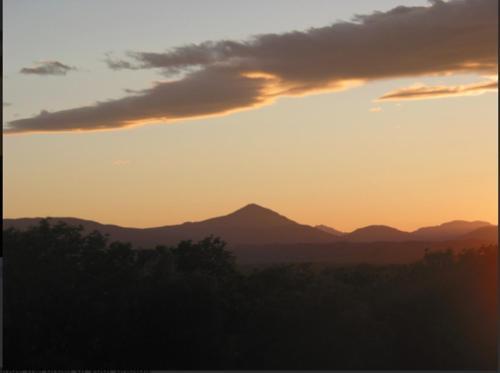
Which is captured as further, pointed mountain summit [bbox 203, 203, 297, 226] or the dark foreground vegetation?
pointed mountain summit [bbox 203, 203, 297, 226]

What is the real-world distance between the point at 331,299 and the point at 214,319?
8.03ft

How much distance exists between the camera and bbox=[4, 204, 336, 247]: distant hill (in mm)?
39469

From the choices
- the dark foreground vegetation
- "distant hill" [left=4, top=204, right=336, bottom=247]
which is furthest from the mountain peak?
the dark foreground vegetation

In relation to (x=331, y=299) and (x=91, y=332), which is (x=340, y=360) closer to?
(x=331, y=299)

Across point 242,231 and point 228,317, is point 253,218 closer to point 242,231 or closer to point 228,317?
point 242,231

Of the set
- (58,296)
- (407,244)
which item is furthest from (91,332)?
(407,244)

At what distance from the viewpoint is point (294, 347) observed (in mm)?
17641

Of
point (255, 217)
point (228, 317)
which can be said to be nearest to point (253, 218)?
point (255, 217)

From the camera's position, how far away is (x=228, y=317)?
18.1 meters

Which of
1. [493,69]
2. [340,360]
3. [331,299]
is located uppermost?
[493,69]

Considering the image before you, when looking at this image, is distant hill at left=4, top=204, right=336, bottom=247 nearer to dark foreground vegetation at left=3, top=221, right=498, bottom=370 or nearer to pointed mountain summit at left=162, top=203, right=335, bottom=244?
pointed mountain summit at left=162, top=203, right=335, bottom=244

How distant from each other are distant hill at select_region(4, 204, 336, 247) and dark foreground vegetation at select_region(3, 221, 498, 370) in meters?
17.9

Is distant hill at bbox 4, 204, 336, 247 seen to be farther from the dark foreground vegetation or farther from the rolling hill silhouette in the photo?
the dark foreground vegetation

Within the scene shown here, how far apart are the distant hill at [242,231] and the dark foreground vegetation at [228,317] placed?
17.9 m
